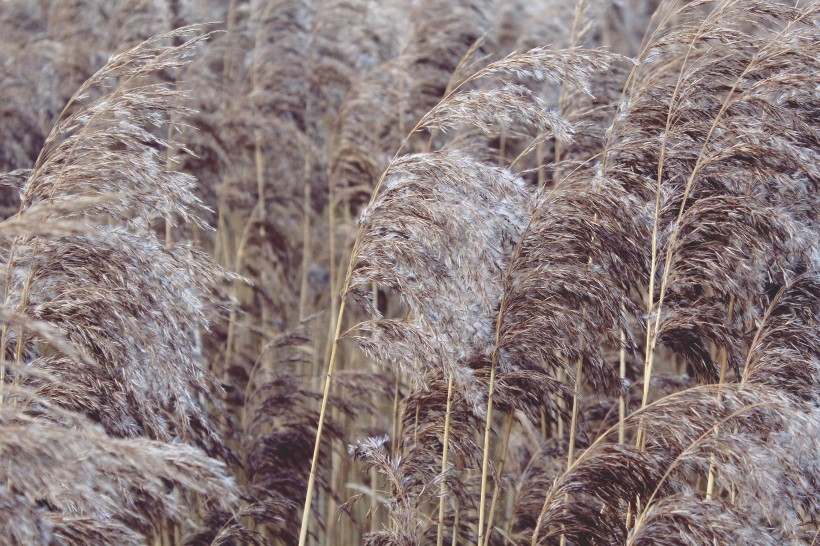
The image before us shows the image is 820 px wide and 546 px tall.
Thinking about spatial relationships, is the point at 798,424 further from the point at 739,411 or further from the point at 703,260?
the point at 703,260

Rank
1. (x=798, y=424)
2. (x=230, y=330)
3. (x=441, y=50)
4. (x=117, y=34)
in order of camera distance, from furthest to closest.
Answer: (x=117, y=34), (x=441, y=50), (x=230, y=330), (x=798, y=424)

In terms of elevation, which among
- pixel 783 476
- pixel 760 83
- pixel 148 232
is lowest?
pixel 783 476

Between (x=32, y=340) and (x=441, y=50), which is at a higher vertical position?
(x=441, y=50)

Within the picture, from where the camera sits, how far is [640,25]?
10359 millimetres

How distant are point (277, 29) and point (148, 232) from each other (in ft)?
13.1

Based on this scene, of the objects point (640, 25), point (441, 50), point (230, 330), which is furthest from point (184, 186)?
point (640, 25)

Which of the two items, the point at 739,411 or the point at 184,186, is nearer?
Answer: the point at 739,411

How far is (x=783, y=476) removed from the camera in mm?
2650

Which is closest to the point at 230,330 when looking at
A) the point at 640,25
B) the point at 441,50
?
the point at 441,50

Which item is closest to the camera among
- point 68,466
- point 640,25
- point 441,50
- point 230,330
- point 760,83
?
point 68,466

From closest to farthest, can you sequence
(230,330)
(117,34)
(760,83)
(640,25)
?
(760,83), (230,330), (117,34), (640,25)

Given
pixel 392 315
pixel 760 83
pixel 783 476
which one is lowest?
pixel 392 315

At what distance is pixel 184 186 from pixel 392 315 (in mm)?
3257

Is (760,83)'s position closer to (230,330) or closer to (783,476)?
(783,476)
